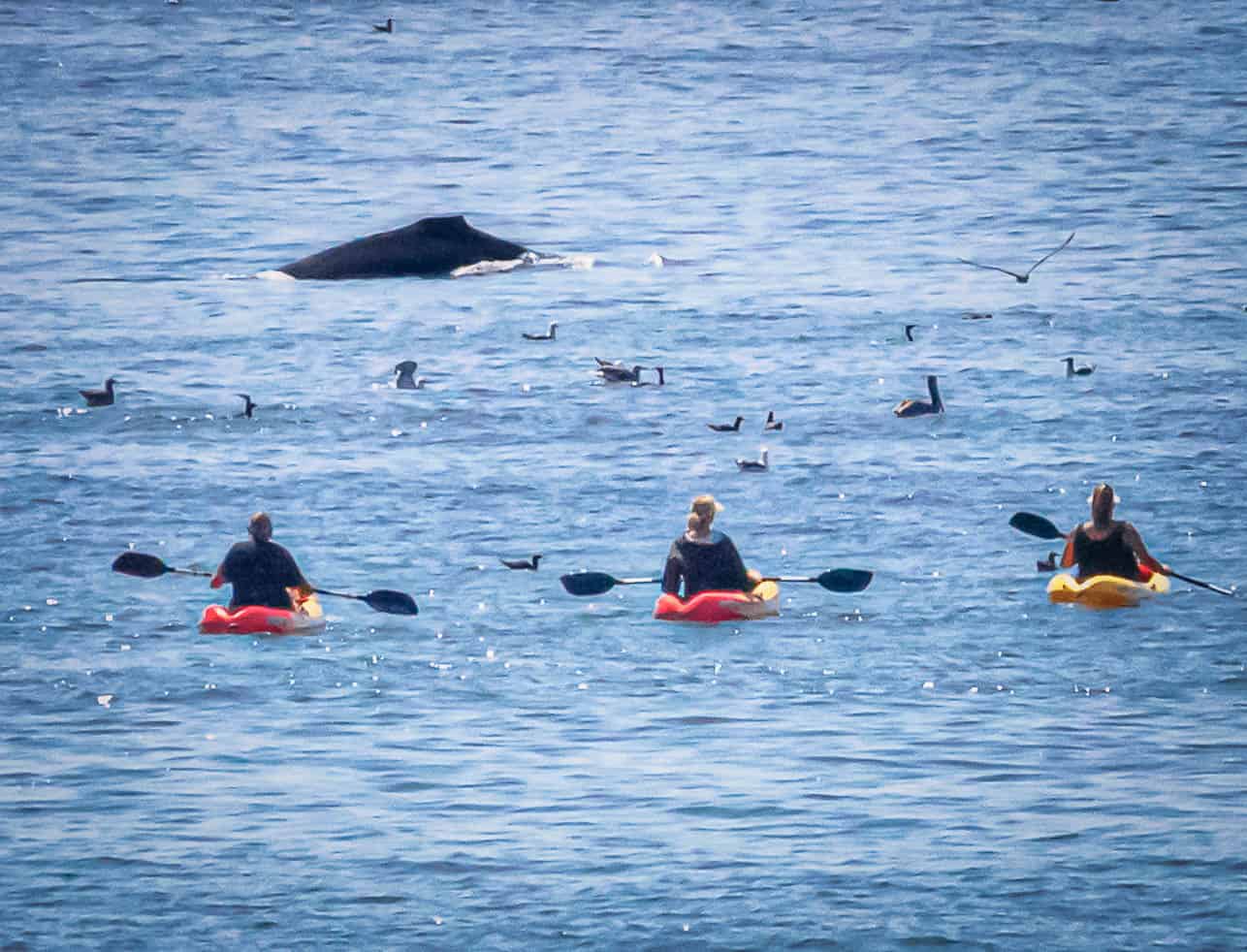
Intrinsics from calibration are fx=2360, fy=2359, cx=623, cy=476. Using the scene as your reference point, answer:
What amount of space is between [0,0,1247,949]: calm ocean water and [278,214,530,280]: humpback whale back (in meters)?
0.63

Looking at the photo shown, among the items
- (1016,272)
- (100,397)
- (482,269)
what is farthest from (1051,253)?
(100,397)

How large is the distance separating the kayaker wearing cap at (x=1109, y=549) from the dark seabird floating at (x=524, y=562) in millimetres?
4388

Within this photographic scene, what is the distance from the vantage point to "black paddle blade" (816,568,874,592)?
19094 millimetres

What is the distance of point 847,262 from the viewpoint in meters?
36.6

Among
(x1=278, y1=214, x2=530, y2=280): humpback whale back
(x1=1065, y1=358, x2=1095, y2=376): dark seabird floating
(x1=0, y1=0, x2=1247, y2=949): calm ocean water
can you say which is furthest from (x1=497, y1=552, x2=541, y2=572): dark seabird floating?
(x1=278, y1=214, x2=530, y2=280): humpback whale back

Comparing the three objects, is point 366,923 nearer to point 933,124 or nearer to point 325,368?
point 325,368

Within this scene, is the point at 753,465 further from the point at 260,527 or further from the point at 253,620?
the point at 253,620

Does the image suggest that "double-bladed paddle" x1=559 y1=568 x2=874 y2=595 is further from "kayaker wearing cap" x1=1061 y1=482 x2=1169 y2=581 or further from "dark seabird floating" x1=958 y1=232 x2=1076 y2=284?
"dark seabird floating" x1=958 y1=232 x2=1076 y2=284

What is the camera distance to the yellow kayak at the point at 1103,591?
62.0 feet

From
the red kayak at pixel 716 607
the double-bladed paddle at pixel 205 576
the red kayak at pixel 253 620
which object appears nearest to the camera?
the red kayak at pixel 253 620

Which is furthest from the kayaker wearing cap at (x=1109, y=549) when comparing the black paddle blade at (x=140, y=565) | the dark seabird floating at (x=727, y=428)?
the black paddle blade at (x=140, y=565)

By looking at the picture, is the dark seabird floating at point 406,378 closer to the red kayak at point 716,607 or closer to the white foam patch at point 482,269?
the white foam patch at point 482,269

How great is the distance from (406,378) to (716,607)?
1082 cm

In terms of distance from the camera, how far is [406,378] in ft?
93.7
